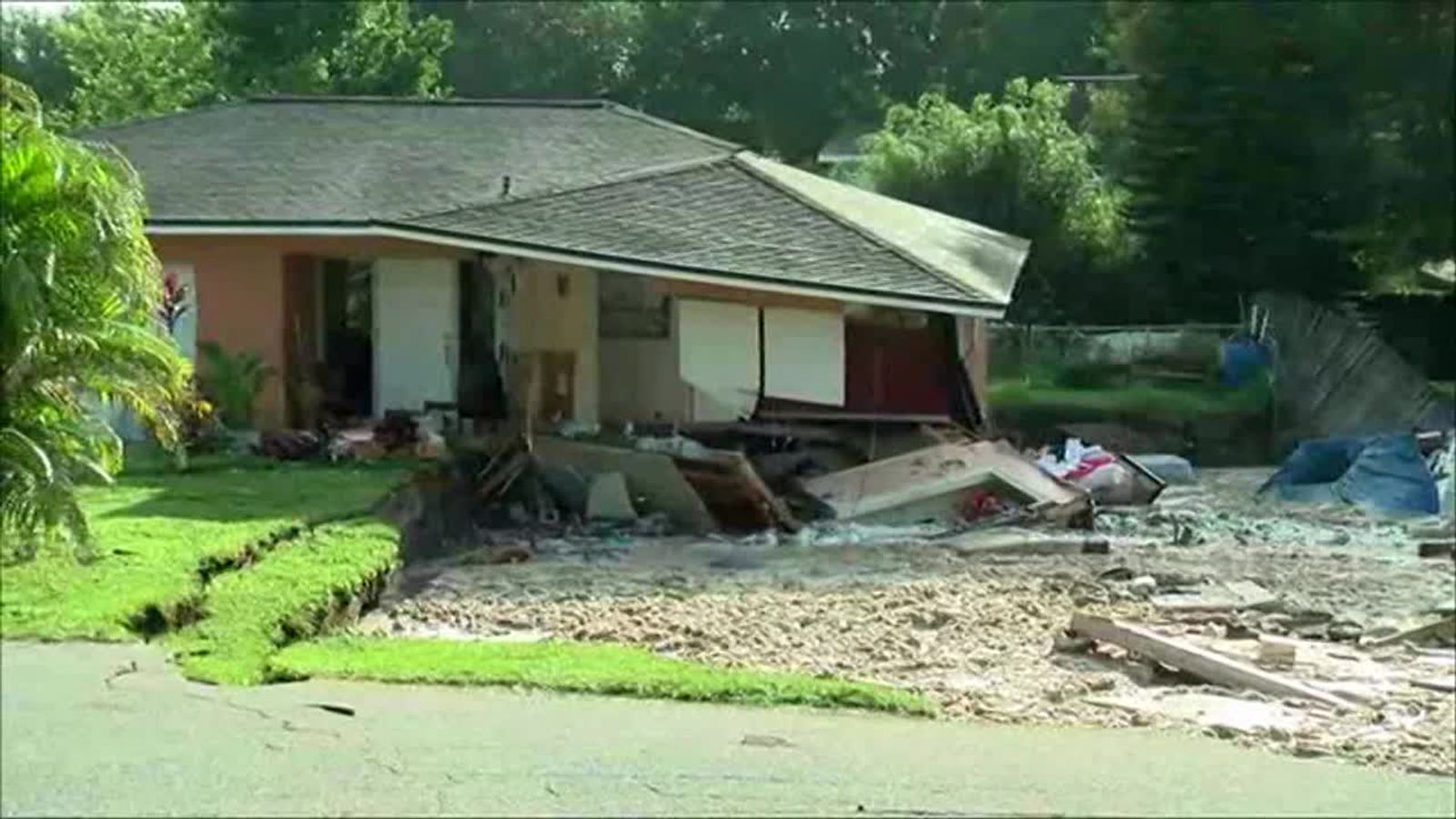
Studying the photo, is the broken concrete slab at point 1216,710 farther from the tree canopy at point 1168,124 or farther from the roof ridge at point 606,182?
the tree canopy at point 1168,124

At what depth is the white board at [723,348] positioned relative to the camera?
24391 millimetres

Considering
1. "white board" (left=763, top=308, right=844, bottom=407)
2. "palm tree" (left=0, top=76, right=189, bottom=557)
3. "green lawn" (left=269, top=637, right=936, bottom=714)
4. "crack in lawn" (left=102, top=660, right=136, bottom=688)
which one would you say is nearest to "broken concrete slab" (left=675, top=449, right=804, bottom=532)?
"white board" (left=763, top=308, right=844, bottom=407)

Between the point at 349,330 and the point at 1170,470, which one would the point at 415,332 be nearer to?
the point at 349,330

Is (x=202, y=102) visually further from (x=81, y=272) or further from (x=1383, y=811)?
(x=1383, y=811)

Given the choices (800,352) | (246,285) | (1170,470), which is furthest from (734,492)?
(1170,470)

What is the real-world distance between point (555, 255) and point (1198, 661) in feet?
36.3

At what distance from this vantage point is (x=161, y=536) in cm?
1466

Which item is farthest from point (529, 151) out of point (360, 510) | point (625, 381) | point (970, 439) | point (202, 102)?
point (202, 102)

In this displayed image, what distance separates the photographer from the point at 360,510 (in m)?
17.4

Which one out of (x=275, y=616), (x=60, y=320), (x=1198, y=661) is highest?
(x=60, y=320)

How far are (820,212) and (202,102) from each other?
21229 millimetres

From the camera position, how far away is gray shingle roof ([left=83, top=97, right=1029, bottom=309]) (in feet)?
75.7

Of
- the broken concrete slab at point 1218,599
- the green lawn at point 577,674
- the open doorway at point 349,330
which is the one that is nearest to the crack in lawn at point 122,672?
the green lawn at point 577,674

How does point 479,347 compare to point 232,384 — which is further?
point 479,347
